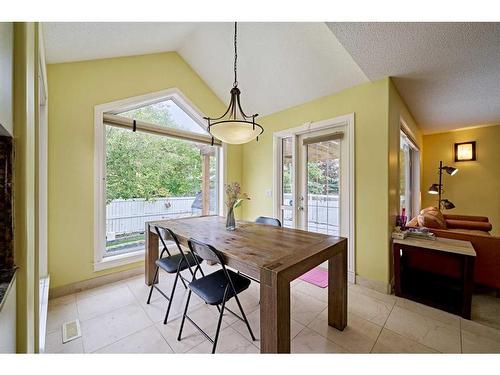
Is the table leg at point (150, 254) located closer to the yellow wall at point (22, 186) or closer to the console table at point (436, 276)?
the yellow wall at point (22, 186)

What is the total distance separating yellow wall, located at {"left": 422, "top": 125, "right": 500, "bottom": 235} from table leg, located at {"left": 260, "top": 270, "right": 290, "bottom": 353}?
17.3ft

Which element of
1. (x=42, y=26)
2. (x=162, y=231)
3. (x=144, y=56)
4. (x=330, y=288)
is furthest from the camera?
(x=144, y=56)

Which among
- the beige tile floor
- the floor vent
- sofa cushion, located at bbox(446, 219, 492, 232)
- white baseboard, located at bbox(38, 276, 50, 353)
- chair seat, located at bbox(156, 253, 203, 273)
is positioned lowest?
the beige tile floor

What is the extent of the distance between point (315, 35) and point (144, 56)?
7.30 ft

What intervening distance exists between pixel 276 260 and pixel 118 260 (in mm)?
2278

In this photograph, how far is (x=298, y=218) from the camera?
331 centimetres

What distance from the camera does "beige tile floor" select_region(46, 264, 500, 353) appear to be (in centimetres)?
154

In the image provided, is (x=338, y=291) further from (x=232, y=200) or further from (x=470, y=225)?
(x=470, y=225)

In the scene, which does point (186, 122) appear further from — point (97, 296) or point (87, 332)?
point (87, 332)

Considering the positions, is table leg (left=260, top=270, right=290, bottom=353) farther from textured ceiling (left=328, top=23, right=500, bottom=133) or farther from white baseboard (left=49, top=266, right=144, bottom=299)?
white baseboard (left=49, top=266, right=144, bottom=299)

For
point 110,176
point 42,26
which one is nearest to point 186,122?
point 110,176

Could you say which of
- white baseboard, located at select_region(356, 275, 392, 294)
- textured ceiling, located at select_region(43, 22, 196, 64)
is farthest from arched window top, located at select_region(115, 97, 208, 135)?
white baseboard, located at select_region(356, 275, 392, 294)

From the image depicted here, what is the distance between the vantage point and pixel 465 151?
429 centimetres
